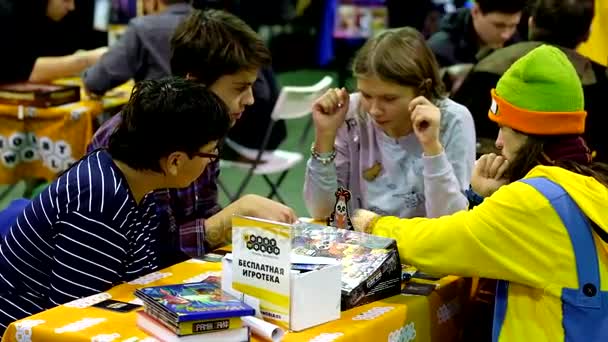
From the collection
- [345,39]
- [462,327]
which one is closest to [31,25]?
[462,327]

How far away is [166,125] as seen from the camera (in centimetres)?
214

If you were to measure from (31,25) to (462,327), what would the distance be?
3.18 meters

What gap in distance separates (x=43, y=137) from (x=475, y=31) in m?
2.00

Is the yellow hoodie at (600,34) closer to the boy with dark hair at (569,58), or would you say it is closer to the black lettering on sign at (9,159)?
the boy with dark hair at (569,58)

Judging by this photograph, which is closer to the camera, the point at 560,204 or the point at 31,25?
the point at 560,204

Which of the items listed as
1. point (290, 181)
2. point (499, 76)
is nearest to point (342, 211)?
point (499, 76)

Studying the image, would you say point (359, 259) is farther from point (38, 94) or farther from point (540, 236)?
point (38, 94)

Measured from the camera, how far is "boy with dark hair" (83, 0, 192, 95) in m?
4.32

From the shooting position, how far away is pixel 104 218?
208 cm

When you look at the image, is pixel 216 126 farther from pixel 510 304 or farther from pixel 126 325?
pixel 510 304

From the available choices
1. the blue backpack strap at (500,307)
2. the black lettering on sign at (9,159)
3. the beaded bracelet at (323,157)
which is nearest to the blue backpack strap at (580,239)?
the blue backpack strap at (500,307)

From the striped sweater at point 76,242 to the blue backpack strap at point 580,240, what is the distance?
0.87 m

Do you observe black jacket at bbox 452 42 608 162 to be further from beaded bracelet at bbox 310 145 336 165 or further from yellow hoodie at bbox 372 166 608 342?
yellow hoodie at bbox 372 166 608 342

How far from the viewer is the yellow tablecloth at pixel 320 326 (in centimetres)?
186
